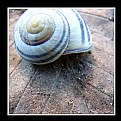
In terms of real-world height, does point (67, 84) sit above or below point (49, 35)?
below

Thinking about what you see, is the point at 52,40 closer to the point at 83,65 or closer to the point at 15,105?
the point at 83,65

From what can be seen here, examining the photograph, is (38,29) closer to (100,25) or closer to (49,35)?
(49,35)

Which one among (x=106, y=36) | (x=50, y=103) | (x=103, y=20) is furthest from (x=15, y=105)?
(x=103, y=20)

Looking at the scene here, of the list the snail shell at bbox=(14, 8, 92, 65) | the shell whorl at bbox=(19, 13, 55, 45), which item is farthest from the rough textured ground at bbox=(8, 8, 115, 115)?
the shell whorl at bbox=(19, 13, 55, 45)

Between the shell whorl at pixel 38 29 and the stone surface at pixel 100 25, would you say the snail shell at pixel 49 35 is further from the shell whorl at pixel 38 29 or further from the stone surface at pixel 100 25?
the stone surface at pixel 100 25

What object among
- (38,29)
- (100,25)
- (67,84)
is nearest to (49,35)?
(38,29)
